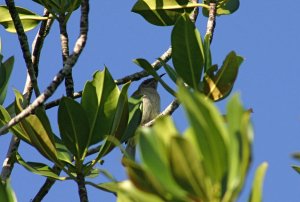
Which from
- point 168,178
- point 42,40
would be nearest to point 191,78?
point 42,40

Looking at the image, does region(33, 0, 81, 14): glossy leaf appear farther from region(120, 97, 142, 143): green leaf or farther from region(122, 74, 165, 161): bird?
region(122, 74, 165, 161): bird

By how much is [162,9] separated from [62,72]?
4.50ft

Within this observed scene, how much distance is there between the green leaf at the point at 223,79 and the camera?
334 cm

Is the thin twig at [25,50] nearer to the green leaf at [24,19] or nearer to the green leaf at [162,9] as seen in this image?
the green leaf at [24,19]

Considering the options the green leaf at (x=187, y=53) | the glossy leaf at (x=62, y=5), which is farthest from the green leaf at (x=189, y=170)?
the glossy leaf at (x=62, y=5)

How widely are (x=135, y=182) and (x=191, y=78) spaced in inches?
61.7

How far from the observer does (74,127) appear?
361 cm

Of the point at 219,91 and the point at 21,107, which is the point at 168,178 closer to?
the point at 219,91

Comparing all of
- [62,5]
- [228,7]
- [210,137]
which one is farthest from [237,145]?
[228,7]

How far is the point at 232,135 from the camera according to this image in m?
1.66

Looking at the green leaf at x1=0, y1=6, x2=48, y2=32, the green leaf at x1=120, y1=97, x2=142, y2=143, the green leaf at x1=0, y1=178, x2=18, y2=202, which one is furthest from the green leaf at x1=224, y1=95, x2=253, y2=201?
the green leaf at x1=0, y1=6, x2=48, y2=32

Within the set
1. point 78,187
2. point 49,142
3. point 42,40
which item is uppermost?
point 42,40

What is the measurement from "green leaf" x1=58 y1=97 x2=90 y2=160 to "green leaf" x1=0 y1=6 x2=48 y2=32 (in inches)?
48.3

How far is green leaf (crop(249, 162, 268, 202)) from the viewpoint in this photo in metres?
1.74
